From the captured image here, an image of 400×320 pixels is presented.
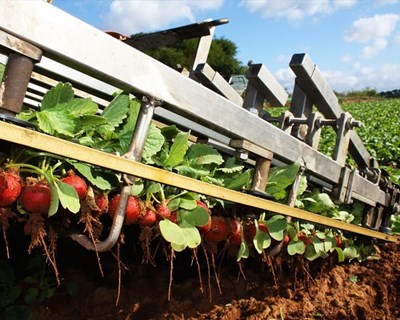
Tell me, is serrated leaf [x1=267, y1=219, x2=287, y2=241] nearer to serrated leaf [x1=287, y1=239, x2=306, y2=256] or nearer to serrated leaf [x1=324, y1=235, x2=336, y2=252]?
serrated leaf [x1=287, y1=239, x2=306, y2=256]

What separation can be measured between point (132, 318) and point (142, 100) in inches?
60.4

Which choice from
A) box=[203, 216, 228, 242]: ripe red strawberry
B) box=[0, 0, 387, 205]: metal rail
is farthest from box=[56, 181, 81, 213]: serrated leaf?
box=[203, 216, 228, 242]: ripe red strawberry

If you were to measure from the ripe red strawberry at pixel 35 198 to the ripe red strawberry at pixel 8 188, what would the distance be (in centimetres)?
3

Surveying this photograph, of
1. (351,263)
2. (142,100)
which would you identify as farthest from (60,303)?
(351,263)

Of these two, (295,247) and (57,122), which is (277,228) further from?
(57,122)

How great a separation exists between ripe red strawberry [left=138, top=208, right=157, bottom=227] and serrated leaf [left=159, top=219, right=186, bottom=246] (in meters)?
0.04

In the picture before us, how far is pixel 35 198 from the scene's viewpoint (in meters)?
1.49

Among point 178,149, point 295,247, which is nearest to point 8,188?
point 178,149

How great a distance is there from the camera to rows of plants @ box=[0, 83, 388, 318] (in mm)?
1525

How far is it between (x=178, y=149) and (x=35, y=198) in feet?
2.00

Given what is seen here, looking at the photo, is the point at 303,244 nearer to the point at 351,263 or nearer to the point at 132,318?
the point at 132,318

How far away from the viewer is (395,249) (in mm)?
4137

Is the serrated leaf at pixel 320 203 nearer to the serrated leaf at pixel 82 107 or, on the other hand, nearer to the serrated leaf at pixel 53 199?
the serrated leaf at pixel 82 107

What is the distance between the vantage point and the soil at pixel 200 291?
276 centimetres
